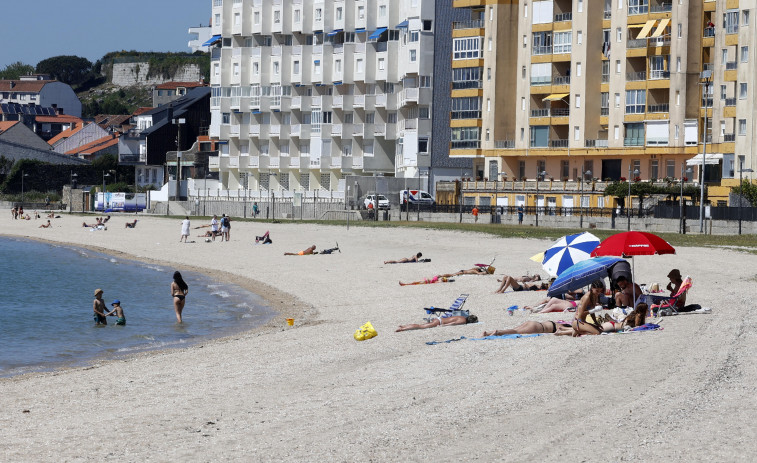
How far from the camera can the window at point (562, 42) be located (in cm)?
7512

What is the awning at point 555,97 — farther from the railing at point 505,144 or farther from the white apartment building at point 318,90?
→ the white apartment building at point 318,90

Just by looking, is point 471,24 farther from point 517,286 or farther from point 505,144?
point 517,286

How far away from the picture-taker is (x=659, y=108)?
71.4 m

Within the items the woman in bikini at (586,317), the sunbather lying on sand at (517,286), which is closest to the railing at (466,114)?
the sunbather lying on sand at (517,286)

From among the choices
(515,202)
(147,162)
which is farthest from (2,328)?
(147,162)

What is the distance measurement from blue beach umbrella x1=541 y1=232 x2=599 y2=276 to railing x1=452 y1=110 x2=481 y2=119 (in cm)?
5915

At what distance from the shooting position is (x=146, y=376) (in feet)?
55.0

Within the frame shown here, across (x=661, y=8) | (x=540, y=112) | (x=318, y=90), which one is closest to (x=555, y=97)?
(x=540, y=112)

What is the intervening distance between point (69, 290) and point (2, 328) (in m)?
9.90

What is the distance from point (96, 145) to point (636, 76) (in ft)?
289

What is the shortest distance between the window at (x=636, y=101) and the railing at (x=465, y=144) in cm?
1394

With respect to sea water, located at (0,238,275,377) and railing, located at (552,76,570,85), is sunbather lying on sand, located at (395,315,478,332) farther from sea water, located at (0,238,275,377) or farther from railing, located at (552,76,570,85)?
railing, located at (552,76,570,85)

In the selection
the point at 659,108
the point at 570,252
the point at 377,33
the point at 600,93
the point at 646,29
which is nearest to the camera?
the point at 570,252

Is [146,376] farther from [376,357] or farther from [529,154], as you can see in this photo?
[529,154]
